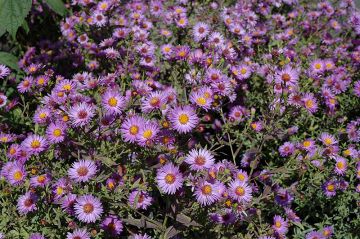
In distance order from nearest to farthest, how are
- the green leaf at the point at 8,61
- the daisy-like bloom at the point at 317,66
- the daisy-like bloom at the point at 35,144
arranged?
1. the daisy-like bloom at the point at 35,144
2. the green leaf at the point at 8,61
3. the daisy-like bloom at the point at 317,66

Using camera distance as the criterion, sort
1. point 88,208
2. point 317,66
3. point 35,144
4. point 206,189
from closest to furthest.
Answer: point 206,189, point 88,208, point 35,144, point 317,66

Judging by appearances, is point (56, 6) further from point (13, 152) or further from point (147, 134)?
point (147, 134)

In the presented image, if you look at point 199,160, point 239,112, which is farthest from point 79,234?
point 239,112

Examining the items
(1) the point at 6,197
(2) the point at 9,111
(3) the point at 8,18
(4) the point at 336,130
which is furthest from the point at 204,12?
(1) the point at 6,197

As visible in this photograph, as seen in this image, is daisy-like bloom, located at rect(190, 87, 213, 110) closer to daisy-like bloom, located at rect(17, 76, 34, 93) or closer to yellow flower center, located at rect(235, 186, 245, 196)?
yellow flower center, located at rect(235, 186, 245, 196)

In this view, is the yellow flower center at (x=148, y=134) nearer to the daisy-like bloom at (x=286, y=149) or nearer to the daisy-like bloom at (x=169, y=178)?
the daisy-like bloom at (x=169, y=178)

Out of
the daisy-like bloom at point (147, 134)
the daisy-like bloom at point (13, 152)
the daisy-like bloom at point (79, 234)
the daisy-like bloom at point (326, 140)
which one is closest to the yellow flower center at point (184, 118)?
the daisy-like bloom at point (147, 134)


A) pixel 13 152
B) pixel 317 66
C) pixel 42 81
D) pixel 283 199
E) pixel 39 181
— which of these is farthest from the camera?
pixel 317 66
